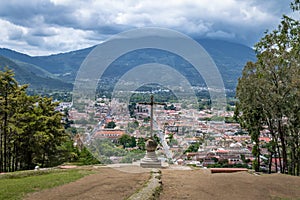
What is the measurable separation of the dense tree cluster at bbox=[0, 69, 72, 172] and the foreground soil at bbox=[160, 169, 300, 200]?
1077 cm

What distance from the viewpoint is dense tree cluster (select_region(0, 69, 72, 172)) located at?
18.7 metres

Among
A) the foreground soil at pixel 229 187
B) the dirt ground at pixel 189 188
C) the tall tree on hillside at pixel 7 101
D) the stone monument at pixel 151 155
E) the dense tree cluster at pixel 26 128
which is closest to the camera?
the dirt ground at pixel 189 188

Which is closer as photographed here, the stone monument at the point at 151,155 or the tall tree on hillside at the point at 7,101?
the stone monument at the point at 151,155

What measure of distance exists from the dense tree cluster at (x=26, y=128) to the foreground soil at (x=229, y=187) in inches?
424

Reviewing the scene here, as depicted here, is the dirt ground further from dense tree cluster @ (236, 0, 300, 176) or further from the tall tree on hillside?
the tall tree on hillside

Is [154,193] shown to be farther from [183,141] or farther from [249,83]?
[249,83]

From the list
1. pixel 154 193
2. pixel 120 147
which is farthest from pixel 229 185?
pixel 120 147

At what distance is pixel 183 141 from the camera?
17.6 meters

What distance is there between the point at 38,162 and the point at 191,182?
14.6 m

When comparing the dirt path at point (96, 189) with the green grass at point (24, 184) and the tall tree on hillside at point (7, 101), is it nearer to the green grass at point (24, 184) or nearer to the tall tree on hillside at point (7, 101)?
the green grass at point (24, 184)

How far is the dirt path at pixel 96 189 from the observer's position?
27.9 ft

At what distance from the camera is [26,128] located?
19391mm

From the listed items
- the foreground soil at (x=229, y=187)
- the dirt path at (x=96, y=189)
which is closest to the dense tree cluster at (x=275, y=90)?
the foreground soil at (x=229, y=187)

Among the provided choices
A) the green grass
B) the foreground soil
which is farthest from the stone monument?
the green grass
